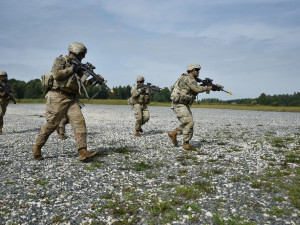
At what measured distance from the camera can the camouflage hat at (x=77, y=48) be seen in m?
9.27

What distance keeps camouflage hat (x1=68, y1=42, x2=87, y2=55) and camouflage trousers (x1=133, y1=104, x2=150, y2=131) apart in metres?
7.82

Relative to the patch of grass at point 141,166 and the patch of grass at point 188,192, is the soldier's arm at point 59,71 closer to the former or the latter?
the patch of grass at point 141,166

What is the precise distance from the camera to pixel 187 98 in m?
11.6

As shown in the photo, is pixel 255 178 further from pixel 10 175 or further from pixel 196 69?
pixel 10 175

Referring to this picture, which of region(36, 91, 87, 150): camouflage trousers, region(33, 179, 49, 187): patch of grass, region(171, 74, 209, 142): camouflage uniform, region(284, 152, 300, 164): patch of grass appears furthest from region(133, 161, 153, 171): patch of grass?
region(284, 152, 300, 164): patch of grass

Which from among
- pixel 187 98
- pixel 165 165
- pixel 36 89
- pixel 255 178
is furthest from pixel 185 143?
pixel 36 89

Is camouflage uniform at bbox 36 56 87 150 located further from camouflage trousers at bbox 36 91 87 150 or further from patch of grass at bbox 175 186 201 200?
patch of grass at bbox 175 186 201 200

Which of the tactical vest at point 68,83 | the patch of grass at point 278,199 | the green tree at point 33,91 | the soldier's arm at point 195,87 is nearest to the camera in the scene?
the patch of grass at point 278,199

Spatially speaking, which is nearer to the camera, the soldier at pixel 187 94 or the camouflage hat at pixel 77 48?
the camouflage hat at pixel 77 48

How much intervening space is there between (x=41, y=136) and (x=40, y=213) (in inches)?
174

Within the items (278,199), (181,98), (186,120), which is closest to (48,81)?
(181,98)

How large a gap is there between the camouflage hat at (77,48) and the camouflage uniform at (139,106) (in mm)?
7605

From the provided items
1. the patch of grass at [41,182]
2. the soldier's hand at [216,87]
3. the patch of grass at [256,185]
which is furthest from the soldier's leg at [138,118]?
the patch of grass at [256,185]

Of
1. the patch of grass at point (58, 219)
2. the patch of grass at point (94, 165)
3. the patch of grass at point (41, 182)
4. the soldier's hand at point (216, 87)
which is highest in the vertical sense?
the soldier's hand at point (216, 87)
